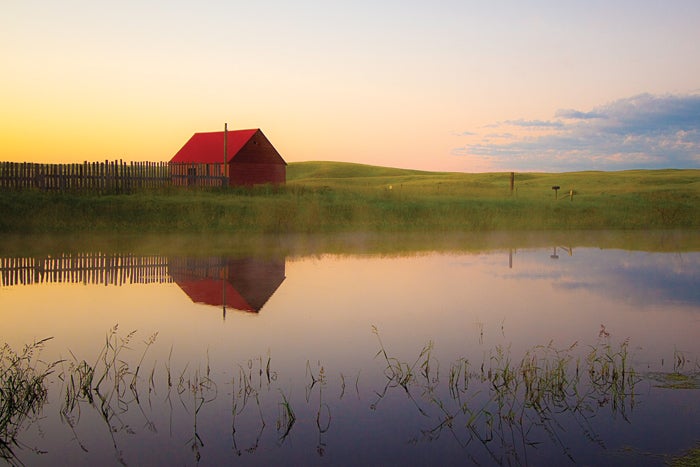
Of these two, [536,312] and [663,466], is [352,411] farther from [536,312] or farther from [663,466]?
[536,312]

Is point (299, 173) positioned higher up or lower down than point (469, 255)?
higher up

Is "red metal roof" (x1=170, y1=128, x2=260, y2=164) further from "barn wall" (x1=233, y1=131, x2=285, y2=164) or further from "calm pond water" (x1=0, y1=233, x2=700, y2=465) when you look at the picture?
"calm pond water" (x1=0, y1=233, x2=700, y2=465)

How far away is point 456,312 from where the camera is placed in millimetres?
12016

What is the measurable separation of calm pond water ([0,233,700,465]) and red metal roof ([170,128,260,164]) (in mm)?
33942

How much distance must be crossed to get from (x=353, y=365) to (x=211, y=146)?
151 ft

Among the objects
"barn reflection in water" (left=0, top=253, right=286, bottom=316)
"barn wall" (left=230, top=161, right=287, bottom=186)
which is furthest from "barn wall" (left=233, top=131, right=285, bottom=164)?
"barn reflection in water" (left=0, top=253, right=286, bottom=316)

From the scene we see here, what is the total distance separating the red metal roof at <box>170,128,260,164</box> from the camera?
49969 mm

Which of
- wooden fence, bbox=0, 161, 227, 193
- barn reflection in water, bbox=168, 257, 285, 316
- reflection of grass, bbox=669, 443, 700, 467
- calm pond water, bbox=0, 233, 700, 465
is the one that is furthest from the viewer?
wooden fence, bbox=0, 161, 227, 193

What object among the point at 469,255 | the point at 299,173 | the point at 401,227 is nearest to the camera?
the point at 469,255

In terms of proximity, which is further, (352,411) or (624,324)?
(624,324)

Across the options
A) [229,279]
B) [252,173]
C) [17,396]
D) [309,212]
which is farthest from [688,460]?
[252,173]

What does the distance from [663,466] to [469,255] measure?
15310mm

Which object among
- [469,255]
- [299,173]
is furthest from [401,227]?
[299,173]

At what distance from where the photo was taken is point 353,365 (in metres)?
8.54
